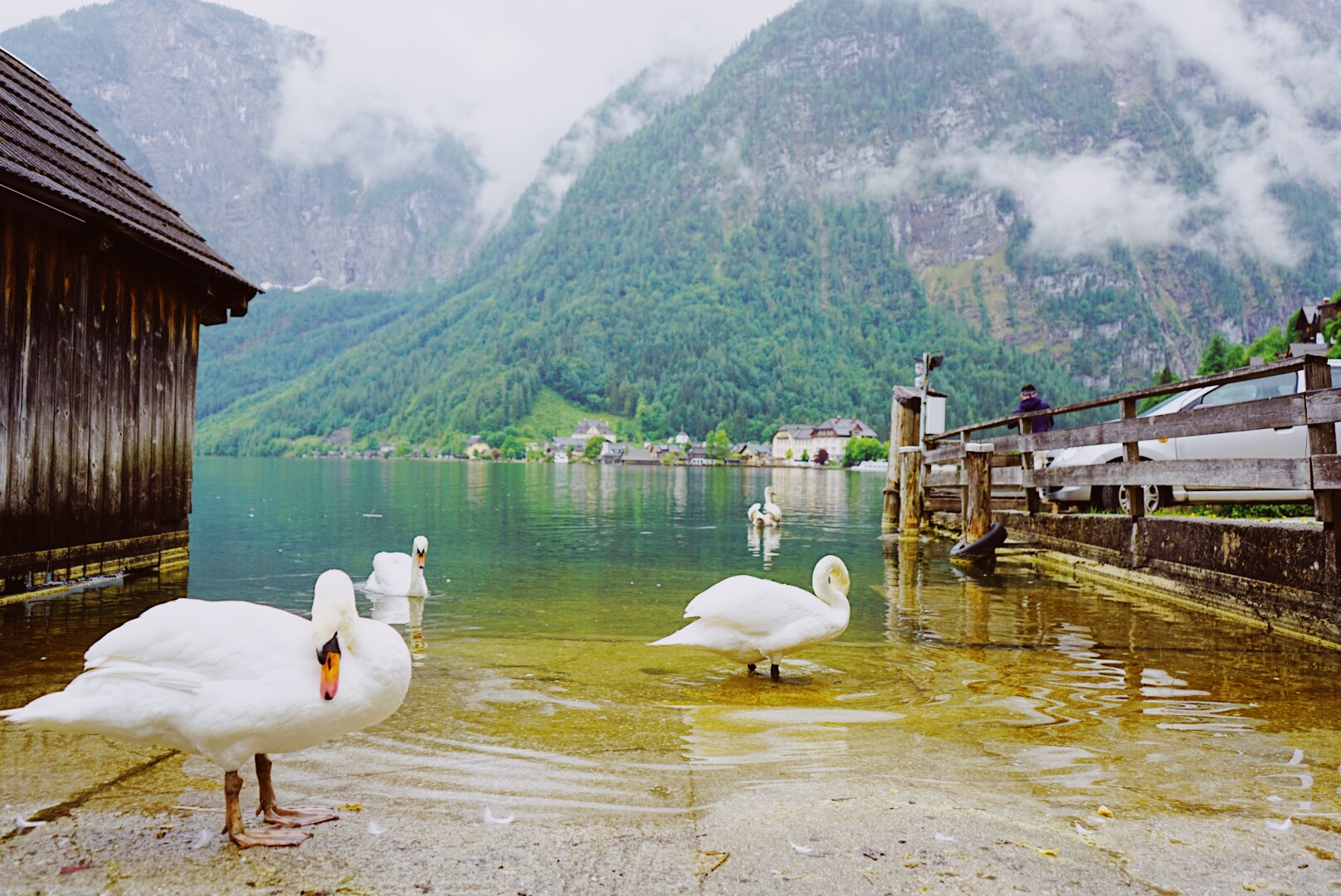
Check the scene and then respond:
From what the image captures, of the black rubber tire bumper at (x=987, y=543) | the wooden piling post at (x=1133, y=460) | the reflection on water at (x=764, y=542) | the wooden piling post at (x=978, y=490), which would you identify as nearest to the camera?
the wooden piling post at (x=1133, y=460)

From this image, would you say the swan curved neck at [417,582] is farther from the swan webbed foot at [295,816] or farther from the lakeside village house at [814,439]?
the lakeside village house at [814,439]

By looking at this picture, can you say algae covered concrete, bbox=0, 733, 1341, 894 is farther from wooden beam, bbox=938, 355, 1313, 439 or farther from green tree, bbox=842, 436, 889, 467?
green tree, bbox=842, 436, 889, 467

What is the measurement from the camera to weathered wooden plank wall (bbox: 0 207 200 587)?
10.9m

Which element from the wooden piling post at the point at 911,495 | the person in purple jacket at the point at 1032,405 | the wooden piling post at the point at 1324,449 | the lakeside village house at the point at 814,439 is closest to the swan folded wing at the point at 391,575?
the wooden piling post at the point at 1324,449

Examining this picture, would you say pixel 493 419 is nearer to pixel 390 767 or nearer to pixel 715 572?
pixel 715 572

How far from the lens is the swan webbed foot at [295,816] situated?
4.32 m

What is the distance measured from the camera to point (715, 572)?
18.2m

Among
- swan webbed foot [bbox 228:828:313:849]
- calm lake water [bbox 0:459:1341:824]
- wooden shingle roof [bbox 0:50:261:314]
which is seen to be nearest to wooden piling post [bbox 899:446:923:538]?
A: calm lake water [bbox 0:459:1341:824]

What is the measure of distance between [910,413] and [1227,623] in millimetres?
17050

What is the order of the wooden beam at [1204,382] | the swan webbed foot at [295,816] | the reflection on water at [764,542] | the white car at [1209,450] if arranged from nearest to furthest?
the swan webbed foot at [295,816]
the wooden beam at [1204,382]
the white car at [1209,450]
the reflection on water at [764,542]

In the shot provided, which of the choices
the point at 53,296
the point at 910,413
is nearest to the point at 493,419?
the point at 910,413

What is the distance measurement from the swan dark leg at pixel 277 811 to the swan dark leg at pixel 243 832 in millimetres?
109

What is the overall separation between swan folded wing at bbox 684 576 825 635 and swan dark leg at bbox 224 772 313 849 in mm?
4414

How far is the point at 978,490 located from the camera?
17.6 meters
